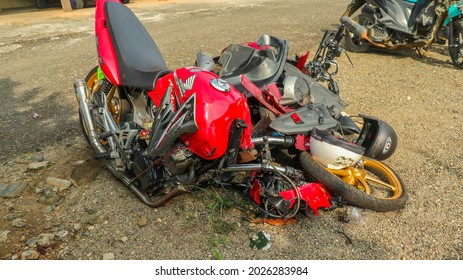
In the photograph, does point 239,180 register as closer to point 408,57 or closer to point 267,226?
point 267,226

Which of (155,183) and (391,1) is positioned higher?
(391,1)

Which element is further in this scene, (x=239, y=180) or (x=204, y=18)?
(x=204, y=18)

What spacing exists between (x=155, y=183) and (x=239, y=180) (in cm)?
73

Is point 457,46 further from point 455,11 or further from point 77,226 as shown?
point 77,226

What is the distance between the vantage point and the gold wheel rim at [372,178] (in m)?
3.00

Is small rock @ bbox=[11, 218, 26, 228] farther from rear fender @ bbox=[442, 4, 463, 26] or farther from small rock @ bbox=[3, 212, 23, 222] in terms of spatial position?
rear fender @ bbox=[442, 4, 463, 26]

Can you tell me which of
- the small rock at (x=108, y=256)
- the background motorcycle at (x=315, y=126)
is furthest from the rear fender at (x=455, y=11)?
the small rock at (x=108, y=256)

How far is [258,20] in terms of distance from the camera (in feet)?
34.4

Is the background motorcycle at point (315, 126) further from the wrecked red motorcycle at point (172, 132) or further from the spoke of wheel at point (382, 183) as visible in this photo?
the wrecked red motorcycle at point (172, 132)

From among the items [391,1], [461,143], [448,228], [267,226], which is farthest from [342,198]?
[391,1]

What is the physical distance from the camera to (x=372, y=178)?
3203 millimetres

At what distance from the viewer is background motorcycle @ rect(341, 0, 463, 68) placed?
6.31m

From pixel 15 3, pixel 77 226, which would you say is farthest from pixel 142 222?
pixel 15 3

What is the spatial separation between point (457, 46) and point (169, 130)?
6.02 m
